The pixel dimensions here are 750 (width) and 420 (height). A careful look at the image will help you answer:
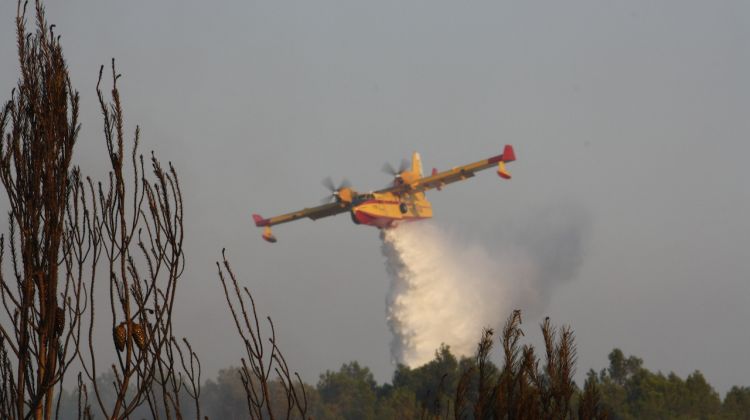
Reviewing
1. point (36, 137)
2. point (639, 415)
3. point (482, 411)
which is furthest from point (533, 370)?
point (639, 415)

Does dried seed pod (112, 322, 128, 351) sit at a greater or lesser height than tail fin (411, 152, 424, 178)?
lesser

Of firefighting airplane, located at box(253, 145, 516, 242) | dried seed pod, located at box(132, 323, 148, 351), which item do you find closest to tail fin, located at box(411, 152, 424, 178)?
firefighting airplane, located at box(253, 145, 516, 242)

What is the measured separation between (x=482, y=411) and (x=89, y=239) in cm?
284

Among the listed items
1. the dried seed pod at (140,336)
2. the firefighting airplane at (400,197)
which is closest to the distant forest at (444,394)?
the firefighting airplane at (400,197)

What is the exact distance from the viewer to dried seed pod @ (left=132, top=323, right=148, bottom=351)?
583 cm

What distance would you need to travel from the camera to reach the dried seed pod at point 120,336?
5719mm

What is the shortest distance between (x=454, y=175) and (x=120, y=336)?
72968 mm

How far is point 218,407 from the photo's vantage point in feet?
428

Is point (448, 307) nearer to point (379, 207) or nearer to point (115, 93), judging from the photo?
point (379, 207)

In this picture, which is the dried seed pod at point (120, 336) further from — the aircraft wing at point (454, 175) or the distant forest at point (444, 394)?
the aircraft wing at point (454, 175)

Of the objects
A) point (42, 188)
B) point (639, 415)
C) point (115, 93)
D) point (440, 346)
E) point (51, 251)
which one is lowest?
point (51, 251)

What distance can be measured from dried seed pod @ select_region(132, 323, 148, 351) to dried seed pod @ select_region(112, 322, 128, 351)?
65mm

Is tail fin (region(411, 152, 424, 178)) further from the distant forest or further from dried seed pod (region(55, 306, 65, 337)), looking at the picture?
dried seed pod (region(55, 306, 65, 337))

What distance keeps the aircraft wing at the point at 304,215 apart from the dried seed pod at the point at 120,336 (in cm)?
7109
